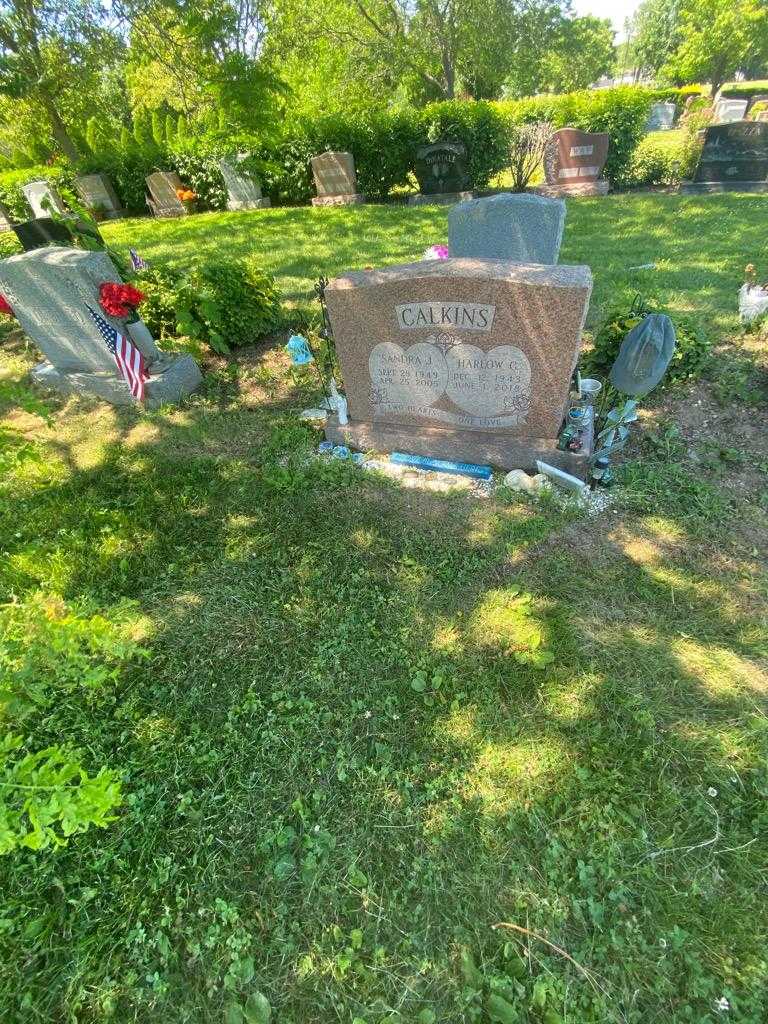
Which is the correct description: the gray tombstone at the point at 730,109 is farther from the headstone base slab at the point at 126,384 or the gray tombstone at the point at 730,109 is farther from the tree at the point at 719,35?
the headstone base slab at the point at 126,384

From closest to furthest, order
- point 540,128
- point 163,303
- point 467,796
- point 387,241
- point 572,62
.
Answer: point 467,796, point 163,303, point 387,241, point 540,128, point 572,62

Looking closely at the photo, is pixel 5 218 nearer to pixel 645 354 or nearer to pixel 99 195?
pixel 99 195

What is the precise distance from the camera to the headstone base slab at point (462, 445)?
3.84 meters

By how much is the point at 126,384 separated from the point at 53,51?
7.65 metres

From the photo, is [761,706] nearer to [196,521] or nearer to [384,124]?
[196,521]

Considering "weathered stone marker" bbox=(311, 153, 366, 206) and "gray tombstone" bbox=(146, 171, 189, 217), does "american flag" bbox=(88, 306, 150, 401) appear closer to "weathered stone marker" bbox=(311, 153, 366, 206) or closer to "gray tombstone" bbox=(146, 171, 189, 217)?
"weathered stone marker" bbox=(311, 153, 366, 206)

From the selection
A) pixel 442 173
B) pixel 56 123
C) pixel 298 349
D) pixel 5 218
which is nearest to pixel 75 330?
pixel 298 349

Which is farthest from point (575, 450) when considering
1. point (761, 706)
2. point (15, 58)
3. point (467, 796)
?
point (15, 58)

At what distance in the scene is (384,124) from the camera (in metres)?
12.0

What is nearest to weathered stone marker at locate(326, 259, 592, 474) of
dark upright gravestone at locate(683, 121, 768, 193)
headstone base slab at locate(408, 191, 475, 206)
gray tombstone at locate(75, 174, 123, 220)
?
headstone base slab at locate(408, 191, 475, 206)

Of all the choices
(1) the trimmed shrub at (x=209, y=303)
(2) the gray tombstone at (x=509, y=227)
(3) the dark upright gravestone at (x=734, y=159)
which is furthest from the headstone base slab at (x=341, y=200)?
(2) the gray tombstone at (x=509, y=227)

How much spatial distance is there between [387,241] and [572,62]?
Answer: 35.2 meters

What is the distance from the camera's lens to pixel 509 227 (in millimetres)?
4844

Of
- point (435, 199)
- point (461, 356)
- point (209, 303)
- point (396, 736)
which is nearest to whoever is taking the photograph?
point (396, 736)
